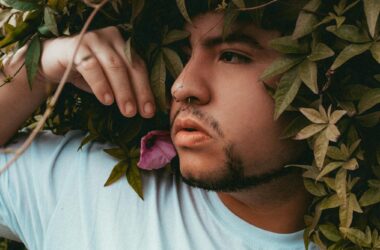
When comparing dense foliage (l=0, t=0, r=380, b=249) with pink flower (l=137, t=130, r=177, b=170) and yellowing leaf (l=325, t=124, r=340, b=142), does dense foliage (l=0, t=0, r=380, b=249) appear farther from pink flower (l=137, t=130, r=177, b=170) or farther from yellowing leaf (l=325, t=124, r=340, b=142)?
pink flower (l=137, t=130, r=177, b=170)

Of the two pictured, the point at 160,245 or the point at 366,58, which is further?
the point at 160,245

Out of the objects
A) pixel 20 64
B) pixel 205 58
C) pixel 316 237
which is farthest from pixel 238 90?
pixel 20 64

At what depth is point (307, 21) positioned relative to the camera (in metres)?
0.97

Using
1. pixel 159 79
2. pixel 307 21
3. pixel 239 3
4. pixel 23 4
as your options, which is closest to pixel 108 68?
pixel 159 79

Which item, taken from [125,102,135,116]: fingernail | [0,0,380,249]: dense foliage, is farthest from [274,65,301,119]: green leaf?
[125,102,135,116]: fingernail

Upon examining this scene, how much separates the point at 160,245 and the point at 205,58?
435 mm

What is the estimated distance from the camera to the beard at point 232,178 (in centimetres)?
115

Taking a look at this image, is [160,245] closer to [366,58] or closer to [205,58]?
[205,58]

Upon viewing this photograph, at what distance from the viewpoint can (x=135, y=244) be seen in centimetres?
125

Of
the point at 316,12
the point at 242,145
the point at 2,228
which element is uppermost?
the point at 316,12

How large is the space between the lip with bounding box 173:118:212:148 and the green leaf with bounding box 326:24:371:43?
Answer: 1.12 feet

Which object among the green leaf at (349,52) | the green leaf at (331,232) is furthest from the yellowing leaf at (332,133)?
the green leaf at (331,232)

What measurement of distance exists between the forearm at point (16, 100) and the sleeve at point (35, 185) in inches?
2.2

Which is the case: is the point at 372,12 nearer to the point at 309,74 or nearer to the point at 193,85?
the point at 309,74
